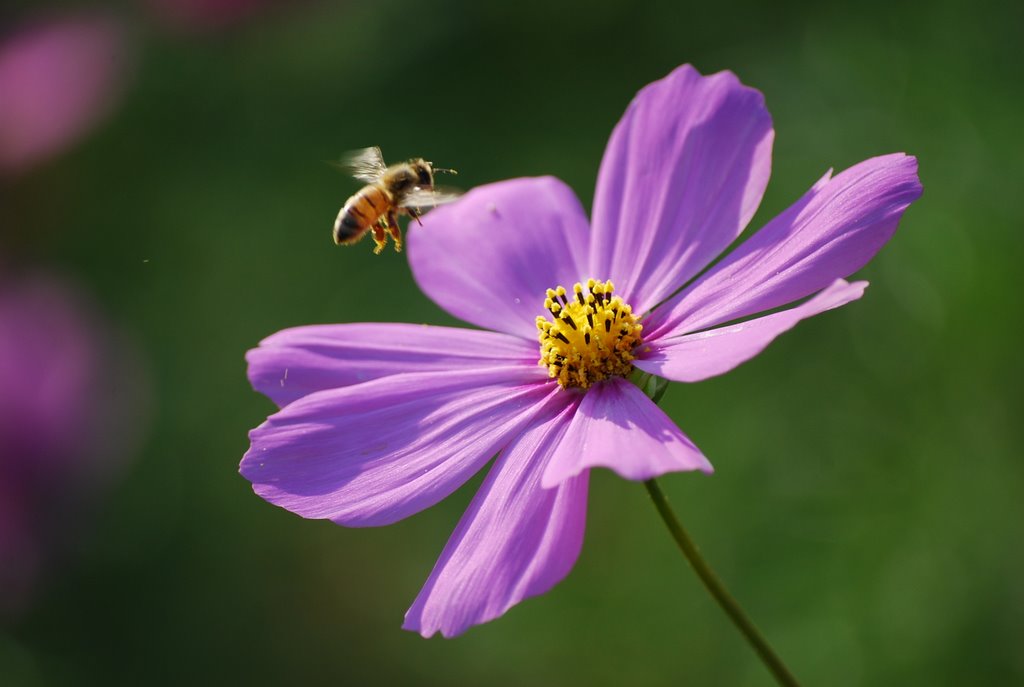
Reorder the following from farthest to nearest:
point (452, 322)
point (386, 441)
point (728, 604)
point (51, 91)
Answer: point (51, 91), point (452, 322), point (386, 441), point (728, 604)

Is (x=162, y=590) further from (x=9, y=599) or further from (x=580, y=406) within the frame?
(x=580, y=406)

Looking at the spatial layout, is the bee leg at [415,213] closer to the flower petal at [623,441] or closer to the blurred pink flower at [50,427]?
the flower petal at [623,441]

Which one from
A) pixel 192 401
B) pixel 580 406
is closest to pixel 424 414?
pixel 580 406

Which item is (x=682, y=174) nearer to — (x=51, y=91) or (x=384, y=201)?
(x=384, y=201)

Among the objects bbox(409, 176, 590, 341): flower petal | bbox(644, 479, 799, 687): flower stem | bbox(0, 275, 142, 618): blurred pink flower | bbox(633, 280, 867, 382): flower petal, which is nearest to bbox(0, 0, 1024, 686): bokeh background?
bbox(0, 275, 142, 618): blurred pink flower

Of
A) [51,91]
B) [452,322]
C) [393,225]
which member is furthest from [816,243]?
[51,91]

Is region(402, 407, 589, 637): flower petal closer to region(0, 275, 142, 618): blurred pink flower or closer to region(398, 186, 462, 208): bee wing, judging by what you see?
region(398, 186, 462, 208): bee wing

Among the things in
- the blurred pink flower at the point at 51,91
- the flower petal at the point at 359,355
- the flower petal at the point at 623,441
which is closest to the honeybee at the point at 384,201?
the flower petal at the point at 359,355
